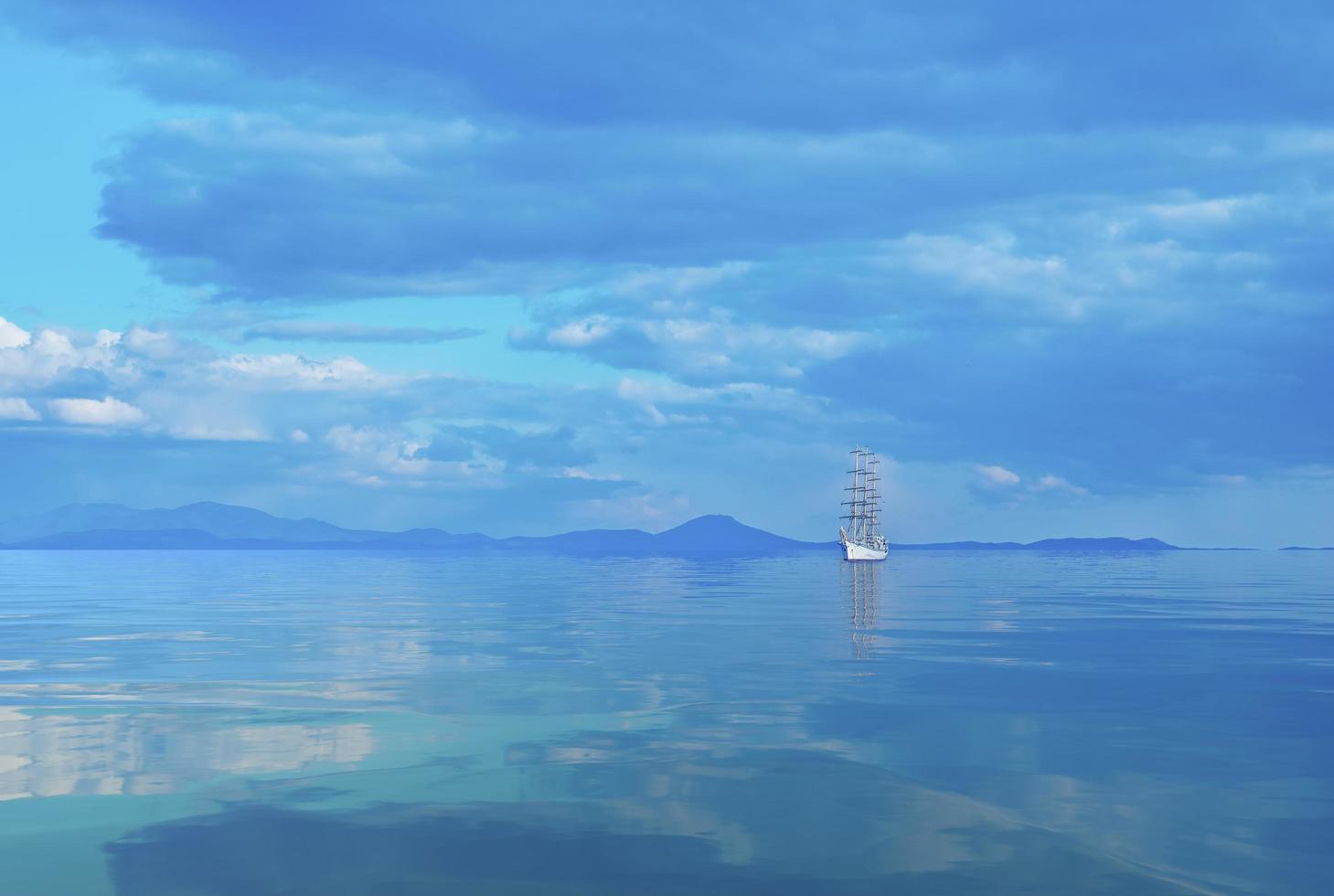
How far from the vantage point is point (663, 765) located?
22.1 metres

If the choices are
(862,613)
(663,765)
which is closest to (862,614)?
(862,613)

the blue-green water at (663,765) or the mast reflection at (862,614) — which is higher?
the mast reflection at (862,614)

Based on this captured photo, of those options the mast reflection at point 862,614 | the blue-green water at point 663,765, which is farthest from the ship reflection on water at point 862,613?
the blue-green water at point 663,765

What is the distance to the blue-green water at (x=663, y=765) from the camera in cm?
1579

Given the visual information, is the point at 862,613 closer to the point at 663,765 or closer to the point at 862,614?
the point at 862,614

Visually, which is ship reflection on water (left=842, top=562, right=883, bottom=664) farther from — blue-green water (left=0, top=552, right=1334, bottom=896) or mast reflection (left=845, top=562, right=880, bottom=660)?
blue-green water (left=0, top=552, right=1334, bottom=896)

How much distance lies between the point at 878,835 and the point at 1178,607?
65057mm

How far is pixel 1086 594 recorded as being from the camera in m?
92.3

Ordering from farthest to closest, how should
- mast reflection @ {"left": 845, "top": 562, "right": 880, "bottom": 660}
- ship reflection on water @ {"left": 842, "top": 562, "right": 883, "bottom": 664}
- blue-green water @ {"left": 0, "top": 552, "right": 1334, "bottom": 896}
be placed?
1. mast reflection @ {"left": 845, "top": 562, "right": 880, "bottom": 660}
2. ship reflection on water @ {"left": 842, "top": 562, "right": 883, "bottom": 664}
3. blue-green water @ {"left": 0, "top": 552, "right": 1334, "bottom": 896}

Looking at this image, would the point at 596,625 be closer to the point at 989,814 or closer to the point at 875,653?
the point at 875,653

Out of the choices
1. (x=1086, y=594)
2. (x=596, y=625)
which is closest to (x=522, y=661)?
(x=596, y=625)

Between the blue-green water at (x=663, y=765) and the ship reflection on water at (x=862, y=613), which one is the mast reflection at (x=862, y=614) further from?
the blue-green water at (x=663, y=765)

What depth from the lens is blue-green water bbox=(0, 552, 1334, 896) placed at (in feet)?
51.8

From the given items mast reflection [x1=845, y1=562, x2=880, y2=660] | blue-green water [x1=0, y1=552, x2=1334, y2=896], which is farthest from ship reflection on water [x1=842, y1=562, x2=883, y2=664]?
blue-green water [x1=0, y1=552, x2=1334, y2=896]
